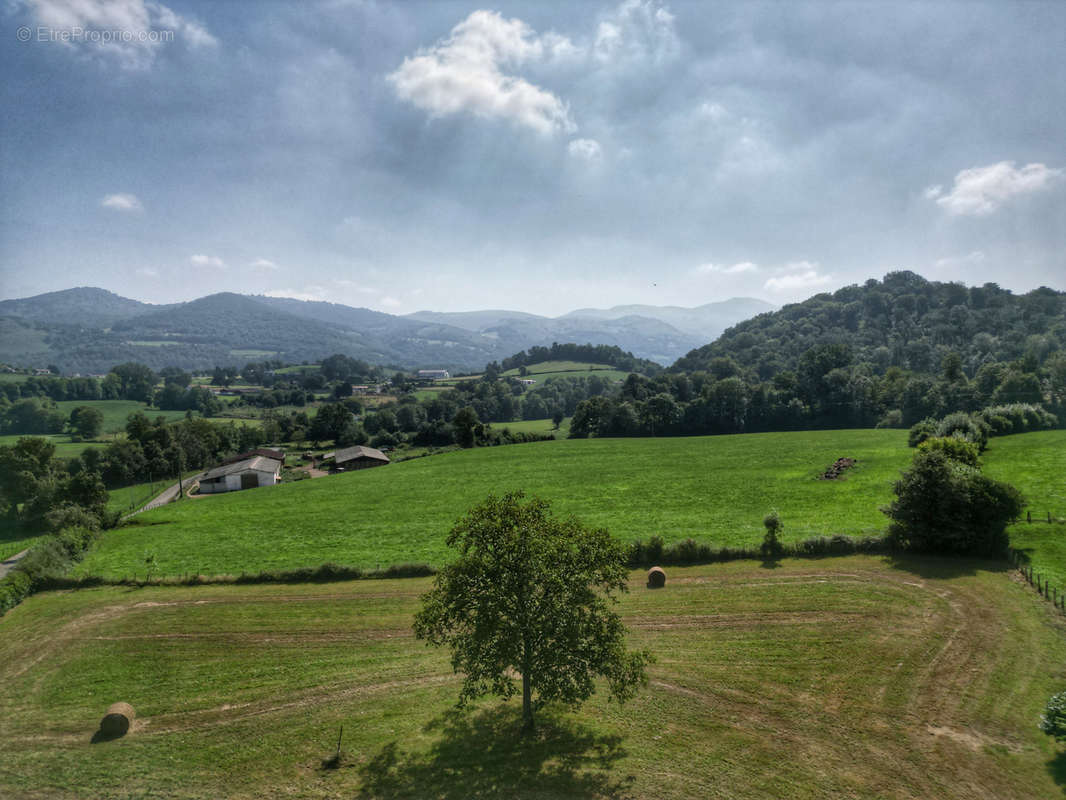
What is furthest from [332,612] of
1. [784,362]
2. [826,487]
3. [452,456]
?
[784,362]

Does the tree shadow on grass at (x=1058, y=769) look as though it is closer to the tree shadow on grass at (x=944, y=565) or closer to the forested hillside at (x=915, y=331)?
the tree shadow on grass at (x=944, y=565)

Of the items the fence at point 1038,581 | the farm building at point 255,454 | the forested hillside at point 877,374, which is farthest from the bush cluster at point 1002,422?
the farm building at point 255,454

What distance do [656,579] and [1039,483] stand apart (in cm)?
3512

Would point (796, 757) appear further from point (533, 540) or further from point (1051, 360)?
point (1051, 360)

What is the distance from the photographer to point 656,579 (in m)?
29.3

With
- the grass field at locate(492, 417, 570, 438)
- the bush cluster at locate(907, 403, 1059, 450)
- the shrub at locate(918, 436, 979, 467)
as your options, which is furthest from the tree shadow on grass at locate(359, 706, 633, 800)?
the grass field at locate(492, 417, 570, 438)

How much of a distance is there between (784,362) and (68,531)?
162 metres

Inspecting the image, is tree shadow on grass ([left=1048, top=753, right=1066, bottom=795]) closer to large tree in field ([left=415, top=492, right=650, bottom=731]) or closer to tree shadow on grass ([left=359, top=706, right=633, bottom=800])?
large tree in field ([left=415, top=492, right=650, bottom=731])

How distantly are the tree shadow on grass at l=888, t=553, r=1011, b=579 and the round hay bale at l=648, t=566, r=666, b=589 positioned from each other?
1276cm

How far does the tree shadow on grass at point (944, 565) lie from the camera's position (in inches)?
1102

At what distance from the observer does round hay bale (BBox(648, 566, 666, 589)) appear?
29266mm

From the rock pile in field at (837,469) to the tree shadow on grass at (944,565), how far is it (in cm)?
2181

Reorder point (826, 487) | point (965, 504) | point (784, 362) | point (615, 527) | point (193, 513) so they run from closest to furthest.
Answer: point (965, 504) → point (615, 527) → point (826, 487) → point (193, 513) → point (784, 362)

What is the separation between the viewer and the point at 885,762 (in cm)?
1521
